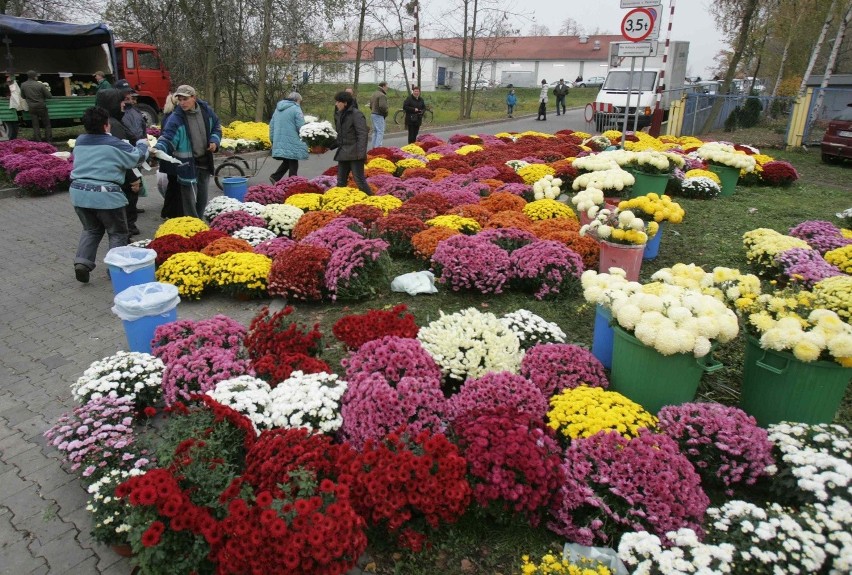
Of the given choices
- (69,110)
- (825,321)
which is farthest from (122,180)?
(69,110)

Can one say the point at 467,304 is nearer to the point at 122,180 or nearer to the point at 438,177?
the point at 122,180

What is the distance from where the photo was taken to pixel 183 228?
286 inches

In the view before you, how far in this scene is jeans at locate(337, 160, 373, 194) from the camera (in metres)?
9.16

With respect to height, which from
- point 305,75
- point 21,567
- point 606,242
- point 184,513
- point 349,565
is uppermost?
point 305,75

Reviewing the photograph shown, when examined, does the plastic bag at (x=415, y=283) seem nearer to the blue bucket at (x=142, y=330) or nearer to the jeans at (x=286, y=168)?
the blue bucket at (x=142, y=330)

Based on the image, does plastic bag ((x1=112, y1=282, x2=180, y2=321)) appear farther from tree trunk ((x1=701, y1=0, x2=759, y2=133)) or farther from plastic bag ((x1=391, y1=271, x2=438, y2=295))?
tree trunk ((x1=701, y1=0, x2=759, y2=133))

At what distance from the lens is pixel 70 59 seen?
19.0 m

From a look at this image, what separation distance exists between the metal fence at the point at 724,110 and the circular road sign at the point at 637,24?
35.2ft

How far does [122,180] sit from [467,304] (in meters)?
3.94

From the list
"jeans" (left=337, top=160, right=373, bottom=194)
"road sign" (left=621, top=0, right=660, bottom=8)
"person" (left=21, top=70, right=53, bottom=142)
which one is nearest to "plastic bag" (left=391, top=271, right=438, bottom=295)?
"jeans" (left=337, top=160, right=373, bottom=194)

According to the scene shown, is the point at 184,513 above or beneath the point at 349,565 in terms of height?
above

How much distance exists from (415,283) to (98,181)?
3.52 m

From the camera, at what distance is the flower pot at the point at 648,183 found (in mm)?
8000

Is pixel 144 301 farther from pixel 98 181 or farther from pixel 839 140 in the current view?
pixel 839 140
